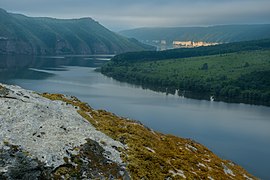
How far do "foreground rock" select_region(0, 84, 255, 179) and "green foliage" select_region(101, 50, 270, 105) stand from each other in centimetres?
10556

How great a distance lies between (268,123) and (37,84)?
3007 inches

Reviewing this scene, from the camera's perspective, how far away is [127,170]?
1305 centimetres

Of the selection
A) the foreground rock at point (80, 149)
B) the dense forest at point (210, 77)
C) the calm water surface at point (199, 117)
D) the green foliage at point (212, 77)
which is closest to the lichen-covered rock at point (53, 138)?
the foreground rock at point (80, 149)

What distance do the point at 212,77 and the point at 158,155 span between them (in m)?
143

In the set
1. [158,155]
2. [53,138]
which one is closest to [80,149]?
[53,138]

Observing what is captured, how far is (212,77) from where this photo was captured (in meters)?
154

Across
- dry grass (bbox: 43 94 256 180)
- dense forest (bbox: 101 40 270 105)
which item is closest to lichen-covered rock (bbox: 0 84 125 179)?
dry grass (bbox: 43 94 256 180)

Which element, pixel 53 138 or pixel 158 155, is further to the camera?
pixel 158 155

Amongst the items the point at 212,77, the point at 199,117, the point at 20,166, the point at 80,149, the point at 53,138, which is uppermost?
the point at 53,138

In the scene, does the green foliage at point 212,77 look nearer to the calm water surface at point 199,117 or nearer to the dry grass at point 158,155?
the calm water surface at point 199,117

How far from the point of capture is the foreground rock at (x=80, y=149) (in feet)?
39.6

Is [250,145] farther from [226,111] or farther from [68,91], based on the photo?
[68,91]

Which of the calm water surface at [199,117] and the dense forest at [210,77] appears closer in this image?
the calm water surface at [199,117]

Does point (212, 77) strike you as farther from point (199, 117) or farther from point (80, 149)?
point (80, 149)
